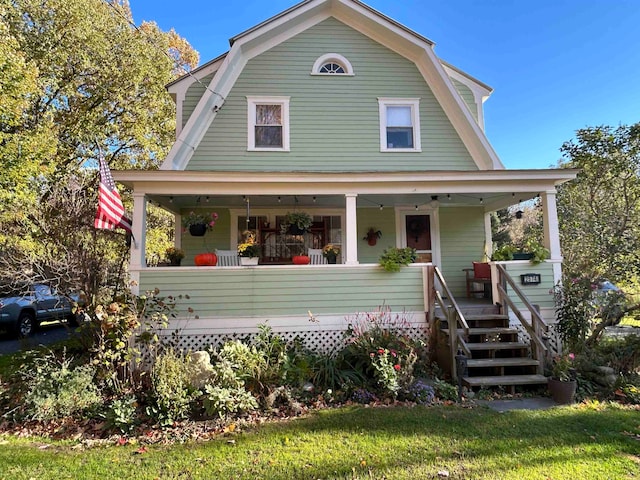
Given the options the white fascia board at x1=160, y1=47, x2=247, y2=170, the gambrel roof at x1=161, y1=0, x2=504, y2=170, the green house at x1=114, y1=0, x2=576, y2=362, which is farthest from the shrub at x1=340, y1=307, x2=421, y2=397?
the white fascia board at x1=160, y1=47, x2=247, y2=170

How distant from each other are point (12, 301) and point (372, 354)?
11.5 meters

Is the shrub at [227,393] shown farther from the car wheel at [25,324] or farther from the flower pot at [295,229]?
the car wheel at [25,324]

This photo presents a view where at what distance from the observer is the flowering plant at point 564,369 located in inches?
198

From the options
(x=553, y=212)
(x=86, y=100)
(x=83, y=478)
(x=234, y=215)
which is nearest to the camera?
(x=83, y=478)

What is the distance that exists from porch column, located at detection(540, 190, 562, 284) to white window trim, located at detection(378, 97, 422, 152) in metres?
3.04

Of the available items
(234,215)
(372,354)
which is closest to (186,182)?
(234,215)

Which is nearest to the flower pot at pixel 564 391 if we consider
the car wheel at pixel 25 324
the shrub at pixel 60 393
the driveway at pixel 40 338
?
the shrub at pixel 60 393

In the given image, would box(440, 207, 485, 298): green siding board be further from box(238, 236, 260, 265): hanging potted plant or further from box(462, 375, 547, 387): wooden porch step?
box(238, 236, 260, 265): hanging potted plant

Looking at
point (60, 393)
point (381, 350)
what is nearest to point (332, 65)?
point (381, 350)

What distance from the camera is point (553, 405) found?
4879 mm

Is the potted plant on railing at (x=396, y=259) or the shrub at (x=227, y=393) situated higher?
the potted plant on railing at (x=396, y=259)

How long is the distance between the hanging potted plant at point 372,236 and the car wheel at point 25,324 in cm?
1106

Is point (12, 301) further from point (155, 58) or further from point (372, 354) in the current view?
point (372, 354)

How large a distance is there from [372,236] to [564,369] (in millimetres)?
4923
